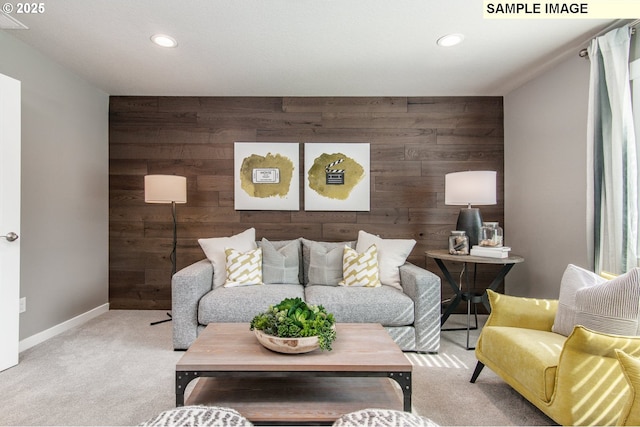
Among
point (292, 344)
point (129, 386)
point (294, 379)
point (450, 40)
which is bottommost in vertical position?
point (129, 386)

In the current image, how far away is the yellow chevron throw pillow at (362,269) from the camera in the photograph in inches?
117

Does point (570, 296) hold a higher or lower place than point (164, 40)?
lower

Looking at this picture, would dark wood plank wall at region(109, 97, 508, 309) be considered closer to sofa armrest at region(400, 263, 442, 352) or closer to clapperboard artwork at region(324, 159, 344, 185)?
clapperboard artwork at region(324, 159, 344, 185)

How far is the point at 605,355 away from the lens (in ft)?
4.78

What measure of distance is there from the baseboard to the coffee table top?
74.5 inches

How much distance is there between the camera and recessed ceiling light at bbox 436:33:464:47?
245cm

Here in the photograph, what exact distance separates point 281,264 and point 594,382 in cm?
236

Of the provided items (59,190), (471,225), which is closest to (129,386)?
(59,190)

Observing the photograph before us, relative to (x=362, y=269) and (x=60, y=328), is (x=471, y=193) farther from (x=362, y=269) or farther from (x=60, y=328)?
(x=60, y=328)

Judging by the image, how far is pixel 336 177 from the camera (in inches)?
147

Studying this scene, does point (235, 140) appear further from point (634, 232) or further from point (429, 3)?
point (634, 232)

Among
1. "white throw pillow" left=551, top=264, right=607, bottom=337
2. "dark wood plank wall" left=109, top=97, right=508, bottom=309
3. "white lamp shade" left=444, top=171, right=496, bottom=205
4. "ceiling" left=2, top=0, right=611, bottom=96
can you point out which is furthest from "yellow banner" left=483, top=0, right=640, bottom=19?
"white throw pillow" left=551, top=264, right=607, bottom=337

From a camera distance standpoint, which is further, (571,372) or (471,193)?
(471,193)

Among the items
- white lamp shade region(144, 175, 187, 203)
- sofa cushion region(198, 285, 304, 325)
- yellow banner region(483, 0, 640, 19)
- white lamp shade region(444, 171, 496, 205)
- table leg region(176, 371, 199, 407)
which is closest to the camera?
table leg region(176, 371, 199, 407)
